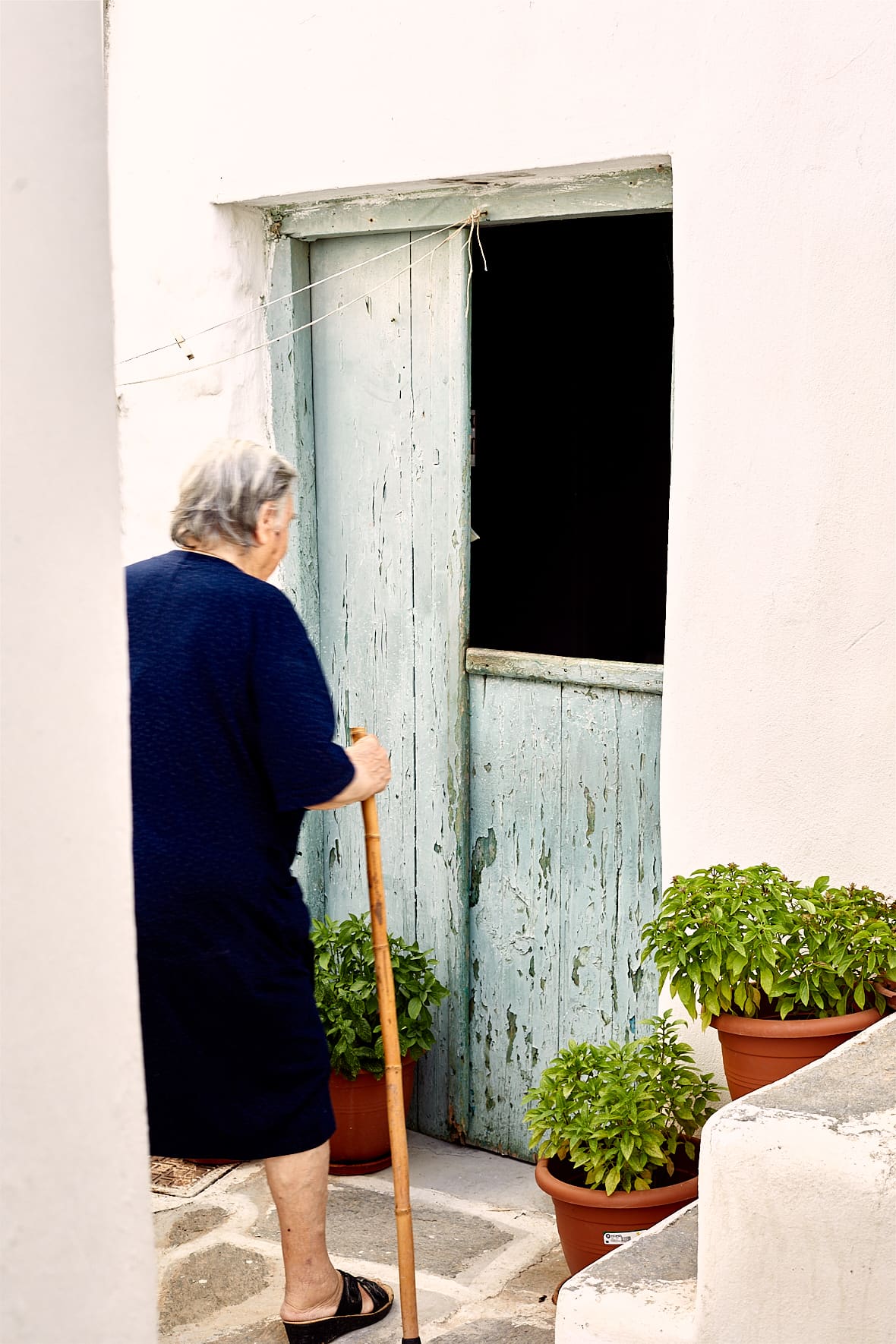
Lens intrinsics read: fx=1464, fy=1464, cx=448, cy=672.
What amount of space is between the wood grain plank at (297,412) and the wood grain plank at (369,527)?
0.09 feet

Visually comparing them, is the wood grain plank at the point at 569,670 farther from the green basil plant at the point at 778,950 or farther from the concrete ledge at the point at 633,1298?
the concrete ledge at the point at 633,1298

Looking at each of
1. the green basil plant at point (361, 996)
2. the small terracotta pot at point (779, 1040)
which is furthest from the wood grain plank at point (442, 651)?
the small terracotta pot at point (779, 1040)

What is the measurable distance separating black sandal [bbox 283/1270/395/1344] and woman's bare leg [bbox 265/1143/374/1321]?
18 mm

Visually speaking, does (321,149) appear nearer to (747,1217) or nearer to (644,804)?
(644,804)

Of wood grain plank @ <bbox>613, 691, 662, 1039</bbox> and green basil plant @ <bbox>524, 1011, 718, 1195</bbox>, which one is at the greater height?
wood grain plank @ <bbox>613, 691, 662, 1039</bbox>

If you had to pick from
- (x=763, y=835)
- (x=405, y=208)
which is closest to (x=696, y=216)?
(x=405, y=208)

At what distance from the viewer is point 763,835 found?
3.38 m

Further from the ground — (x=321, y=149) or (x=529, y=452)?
(x=321, y=149)

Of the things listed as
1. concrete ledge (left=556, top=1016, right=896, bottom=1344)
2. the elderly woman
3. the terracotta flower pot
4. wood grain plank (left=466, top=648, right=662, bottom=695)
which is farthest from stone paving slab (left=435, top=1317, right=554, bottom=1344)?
wood grain plank (left=466, top=648, right=662, bottom=695)

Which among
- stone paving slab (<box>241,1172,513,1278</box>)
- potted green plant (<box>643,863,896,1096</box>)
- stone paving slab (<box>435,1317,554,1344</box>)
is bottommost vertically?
stone paving slab (<box>241,1172,513,1278</box>)

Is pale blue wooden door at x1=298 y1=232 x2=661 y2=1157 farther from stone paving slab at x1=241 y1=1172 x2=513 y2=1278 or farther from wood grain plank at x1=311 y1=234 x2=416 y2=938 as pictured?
stone paving slab at x1=241 y1=1172 x2=513 y2=1278

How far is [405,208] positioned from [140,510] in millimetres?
1227

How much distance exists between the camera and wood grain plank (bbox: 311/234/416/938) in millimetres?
4172

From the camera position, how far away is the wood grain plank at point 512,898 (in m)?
4.02
